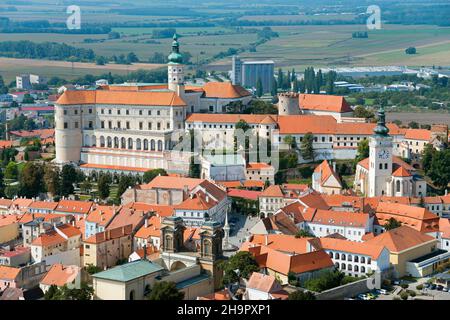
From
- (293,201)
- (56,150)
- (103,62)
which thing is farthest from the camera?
(103,62)

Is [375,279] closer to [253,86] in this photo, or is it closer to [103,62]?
[253,86]

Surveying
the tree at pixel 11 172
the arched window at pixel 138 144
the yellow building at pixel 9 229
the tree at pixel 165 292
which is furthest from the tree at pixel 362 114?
the tree at pixel 165 292

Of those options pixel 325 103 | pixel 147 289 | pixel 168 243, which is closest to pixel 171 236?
pixel 168 243

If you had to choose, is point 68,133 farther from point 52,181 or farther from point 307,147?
point 307,147

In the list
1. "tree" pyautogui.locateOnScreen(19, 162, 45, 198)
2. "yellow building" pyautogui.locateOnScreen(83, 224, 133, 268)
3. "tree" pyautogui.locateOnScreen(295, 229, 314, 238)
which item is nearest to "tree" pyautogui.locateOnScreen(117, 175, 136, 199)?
"tree" pyautogui.locateOnScreen(19, 162, 45, 198)

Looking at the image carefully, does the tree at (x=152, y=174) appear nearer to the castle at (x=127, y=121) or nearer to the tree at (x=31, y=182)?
the castle at (x=127, y=121)
